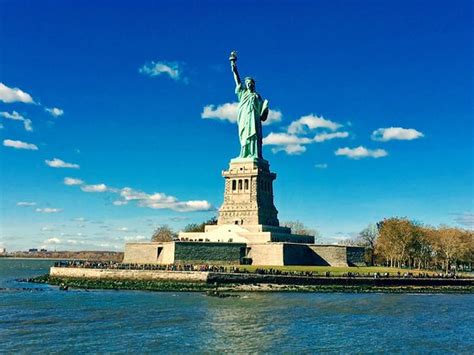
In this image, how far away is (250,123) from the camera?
240 feet

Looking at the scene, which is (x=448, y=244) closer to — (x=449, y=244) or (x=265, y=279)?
(x=449, y=244)

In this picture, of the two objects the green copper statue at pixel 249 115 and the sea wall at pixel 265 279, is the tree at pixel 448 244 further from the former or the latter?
the green copper statue at pixel 249 115

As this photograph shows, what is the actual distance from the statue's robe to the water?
30085mm

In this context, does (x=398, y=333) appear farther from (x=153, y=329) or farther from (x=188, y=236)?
(x=188, y=236)

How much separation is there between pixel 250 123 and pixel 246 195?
8.93 meters

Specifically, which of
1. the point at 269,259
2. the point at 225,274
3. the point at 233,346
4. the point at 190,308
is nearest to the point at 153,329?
the point at 233,346

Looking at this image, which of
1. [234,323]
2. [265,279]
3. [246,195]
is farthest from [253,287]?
[246,195]

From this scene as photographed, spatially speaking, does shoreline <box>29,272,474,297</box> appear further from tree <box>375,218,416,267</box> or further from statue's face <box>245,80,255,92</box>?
statue's face <box>245,80,255,92</box>

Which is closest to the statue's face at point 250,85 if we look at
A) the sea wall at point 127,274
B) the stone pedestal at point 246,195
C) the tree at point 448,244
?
the stone pedestal at point 246,195

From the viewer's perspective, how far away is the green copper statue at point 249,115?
7319 centimetres

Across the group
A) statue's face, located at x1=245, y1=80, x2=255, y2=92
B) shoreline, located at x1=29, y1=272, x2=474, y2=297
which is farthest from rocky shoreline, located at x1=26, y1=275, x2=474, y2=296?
statue's face, located at x1=245, y1=80, x2=255, y2=92

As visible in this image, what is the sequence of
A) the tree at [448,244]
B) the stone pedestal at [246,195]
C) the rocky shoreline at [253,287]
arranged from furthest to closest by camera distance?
the tree at [448,244]
the stone pedestal at [246,195]
the rocky shoreline at [253,287]

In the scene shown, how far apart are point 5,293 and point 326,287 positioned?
2590 cm

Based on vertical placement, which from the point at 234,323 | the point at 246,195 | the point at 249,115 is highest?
the point at 249,115
